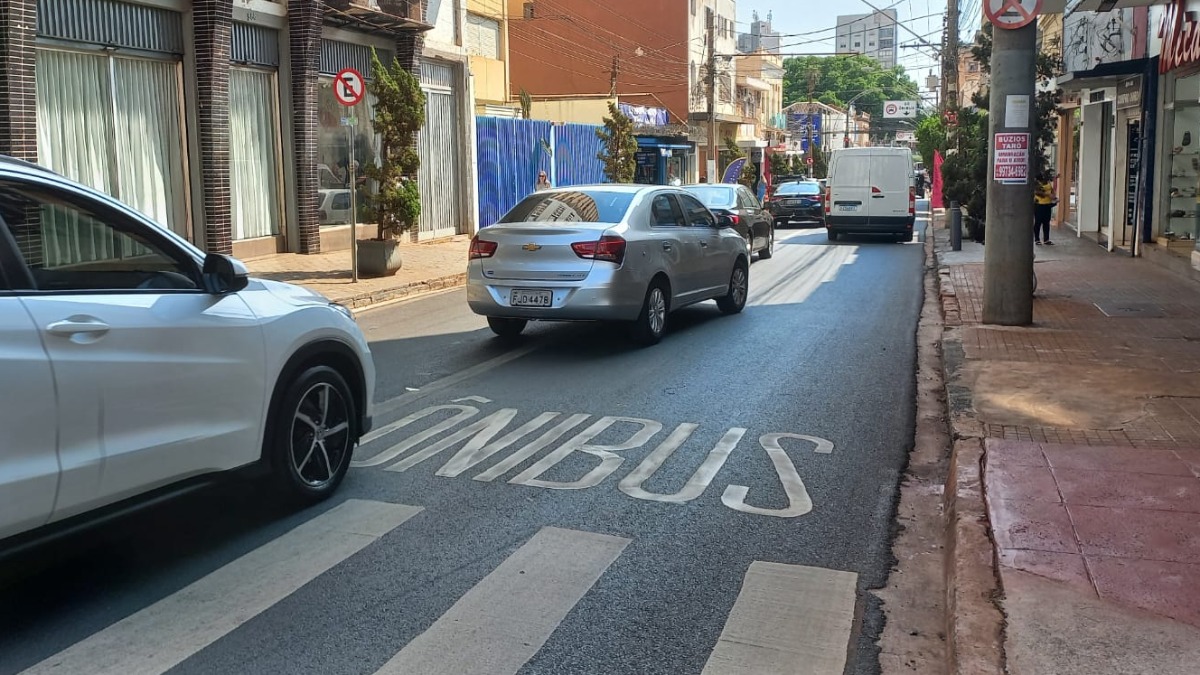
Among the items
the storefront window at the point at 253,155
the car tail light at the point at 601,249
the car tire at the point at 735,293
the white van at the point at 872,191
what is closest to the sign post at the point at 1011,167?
the car tire at the point at 735,293

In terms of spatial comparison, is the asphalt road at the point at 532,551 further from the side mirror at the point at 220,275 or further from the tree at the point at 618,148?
the tree at the point at 618,148

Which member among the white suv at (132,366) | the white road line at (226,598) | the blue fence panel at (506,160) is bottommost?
the white road line at (226,598)

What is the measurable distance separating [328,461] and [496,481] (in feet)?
3.12

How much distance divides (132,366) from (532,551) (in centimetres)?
193

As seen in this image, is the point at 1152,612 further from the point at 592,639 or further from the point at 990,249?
the point at 990,249

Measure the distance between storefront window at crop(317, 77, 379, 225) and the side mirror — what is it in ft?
50.7

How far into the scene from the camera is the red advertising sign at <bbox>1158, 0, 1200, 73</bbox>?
1444 centimetres

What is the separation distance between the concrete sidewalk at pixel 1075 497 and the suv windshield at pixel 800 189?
71.7 feet

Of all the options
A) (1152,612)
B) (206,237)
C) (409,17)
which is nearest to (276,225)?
(206,237)

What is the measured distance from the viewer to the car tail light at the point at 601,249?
1003 centimetres

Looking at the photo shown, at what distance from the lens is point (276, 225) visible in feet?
64.1

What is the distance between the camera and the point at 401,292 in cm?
1566

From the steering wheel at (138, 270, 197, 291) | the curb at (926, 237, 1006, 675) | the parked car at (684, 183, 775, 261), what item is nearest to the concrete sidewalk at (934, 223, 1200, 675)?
the curb at (926, 237, 1006, 675)

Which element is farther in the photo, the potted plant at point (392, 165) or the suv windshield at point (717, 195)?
the suv windshield at point (717, 195)
